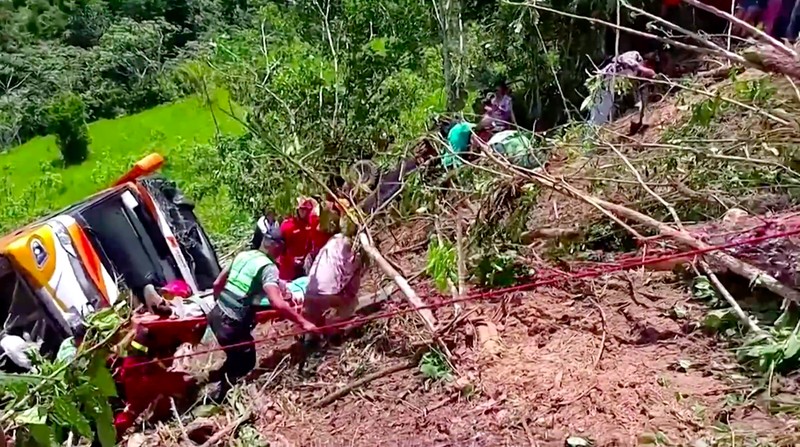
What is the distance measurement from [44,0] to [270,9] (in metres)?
36.5

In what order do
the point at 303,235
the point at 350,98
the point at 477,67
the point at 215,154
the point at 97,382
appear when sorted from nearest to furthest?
the point at 97,382, the point at 303,235, the point at 350,98, the point at 215,154, the point at 477,67

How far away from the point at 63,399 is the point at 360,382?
2776mm

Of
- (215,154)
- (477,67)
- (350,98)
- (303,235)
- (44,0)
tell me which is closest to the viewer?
(303,235)

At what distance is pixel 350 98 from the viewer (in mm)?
8484

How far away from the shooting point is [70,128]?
28047 mm

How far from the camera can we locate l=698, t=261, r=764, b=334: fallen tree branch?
12.7ft

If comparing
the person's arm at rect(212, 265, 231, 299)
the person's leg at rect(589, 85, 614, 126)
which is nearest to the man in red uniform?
the person's arm at rect(212, 265, 231, 299)

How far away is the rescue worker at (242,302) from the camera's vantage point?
A: 488cm

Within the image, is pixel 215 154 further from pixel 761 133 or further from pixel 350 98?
pixel 761 133

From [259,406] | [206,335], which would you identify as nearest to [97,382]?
[259,406]

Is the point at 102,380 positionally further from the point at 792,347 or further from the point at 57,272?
the point at 57,272

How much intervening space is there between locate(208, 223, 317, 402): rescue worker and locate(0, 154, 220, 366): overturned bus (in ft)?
2.25

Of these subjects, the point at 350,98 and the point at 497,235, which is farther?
the point at 350,98

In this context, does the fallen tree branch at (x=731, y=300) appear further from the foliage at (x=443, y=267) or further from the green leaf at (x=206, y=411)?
the green leaf at (x=206, y=411)
